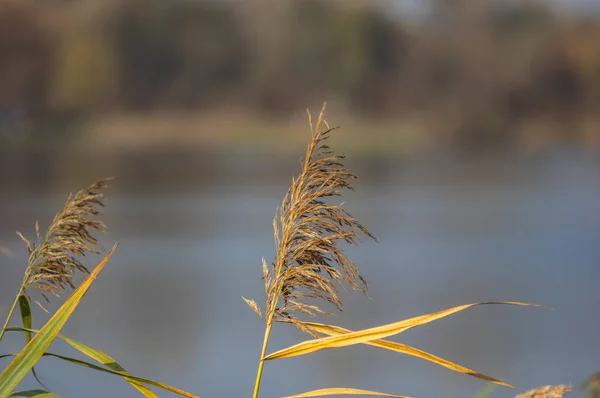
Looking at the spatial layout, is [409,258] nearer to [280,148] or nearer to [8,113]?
[280,148]

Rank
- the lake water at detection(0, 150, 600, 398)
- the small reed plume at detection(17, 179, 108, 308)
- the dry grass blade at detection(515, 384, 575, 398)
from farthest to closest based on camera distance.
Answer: the lake water at detection(0, 150, 600, 398)
the small reed plume at detection(17, 179, 108, 308)
the dry grass blade at detection(515, 384, 575, 398)

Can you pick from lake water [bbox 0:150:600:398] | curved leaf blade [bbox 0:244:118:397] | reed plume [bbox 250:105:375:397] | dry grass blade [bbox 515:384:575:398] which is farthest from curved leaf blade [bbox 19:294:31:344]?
lake water [bbox 0:150:600:398]

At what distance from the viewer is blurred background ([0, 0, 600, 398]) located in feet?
17.7

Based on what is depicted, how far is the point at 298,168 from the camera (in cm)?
Answer: 1667

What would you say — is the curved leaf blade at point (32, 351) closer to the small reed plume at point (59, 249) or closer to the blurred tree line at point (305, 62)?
the small reed plume at point (59, 249)

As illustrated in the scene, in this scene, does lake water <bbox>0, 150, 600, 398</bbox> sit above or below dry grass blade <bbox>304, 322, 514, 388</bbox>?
above

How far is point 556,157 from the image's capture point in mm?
20562

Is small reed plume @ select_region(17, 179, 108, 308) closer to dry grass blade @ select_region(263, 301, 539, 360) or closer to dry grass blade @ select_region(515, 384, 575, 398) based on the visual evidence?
dry grass blade @ select_region(263, 301, 539, 360)

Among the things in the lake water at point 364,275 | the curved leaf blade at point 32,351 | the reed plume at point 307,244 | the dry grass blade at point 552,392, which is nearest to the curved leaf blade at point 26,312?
the curved leaf blade at point 32,351

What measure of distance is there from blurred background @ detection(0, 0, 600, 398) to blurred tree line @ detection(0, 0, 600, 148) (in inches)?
2.8

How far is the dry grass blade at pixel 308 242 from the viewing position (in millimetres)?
1096

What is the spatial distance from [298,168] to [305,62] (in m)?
12.4

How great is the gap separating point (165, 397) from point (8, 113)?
22436 mm

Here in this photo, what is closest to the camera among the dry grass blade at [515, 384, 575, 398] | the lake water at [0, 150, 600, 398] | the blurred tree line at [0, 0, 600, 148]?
the dry grass blade at [515, 384, 575, 398]
